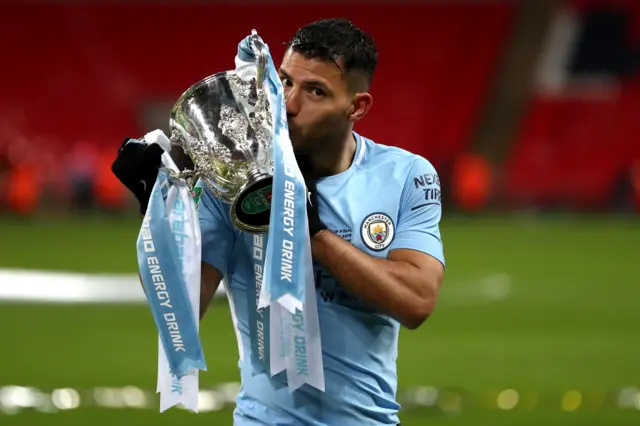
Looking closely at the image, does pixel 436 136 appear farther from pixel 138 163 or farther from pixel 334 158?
pixel 138 163

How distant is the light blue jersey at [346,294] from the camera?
321 cm

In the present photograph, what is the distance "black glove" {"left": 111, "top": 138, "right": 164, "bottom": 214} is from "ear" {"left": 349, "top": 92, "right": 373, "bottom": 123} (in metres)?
0.57

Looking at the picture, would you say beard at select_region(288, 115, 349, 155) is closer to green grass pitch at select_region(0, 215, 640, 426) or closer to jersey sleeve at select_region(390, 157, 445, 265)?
jersey sleeve at select_region(390, 157, 445, 265)

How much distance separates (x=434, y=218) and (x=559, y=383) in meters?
5.67

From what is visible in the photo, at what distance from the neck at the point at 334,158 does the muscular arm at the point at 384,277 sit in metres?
0.30

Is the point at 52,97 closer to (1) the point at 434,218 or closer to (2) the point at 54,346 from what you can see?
(2) the point at 54,346

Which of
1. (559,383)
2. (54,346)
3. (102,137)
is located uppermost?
(102,137)

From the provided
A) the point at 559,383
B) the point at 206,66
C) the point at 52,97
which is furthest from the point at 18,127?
the point at 559,383

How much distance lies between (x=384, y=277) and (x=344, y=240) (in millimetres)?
142

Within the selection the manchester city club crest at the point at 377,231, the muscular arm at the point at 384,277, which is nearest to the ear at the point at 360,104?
the manchester city club crest at the point at 377,231

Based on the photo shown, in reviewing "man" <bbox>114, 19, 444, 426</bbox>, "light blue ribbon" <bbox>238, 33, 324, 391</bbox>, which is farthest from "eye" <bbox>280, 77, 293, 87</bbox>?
"light blue ribbon" <bbox>238, 33, 324, 391</bbox>

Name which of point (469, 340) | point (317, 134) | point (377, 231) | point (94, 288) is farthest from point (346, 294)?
point (94, 288)

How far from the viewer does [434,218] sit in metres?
3.30

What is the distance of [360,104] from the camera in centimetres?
323
